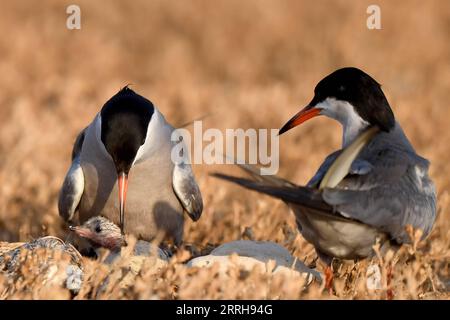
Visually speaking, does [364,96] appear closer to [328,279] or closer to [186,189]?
[328,279]

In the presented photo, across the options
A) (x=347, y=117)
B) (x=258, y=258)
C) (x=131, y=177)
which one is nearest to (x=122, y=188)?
(x=131, y=177)

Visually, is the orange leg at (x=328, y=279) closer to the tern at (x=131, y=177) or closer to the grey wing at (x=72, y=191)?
the tern at (x=131, y=177)

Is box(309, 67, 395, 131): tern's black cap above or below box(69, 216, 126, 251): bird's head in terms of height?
above

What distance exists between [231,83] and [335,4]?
2086 mm

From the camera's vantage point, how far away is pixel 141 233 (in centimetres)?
520

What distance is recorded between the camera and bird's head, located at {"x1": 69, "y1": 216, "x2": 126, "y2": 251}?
4.89m

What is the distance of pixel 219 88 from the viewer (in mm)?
10039

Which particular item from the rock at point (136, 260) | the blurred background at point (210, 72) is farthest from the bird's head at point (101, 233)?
the blurred background at point (210, 72)

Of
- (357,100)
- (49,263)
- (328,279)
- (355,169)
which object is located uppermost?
(357,100)

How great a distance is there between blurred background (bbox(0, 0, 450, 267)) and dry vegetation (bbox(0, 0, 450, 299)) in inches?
0.7

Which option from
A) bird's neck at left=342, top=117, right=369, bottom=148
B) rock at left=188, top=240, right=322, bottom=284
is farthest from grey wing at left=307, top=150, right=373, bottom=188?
rock at left=188, top=240, right=322, bottom=284

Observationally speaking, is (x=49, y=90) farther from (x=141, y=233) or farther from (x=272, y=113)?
(x=141, y=233)

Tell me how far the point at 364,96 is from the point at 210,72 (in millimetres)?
6402

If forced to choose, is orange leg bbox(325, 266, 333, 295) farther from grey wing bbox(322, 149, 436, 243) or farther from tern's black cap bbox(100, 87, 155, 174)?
tern's black cap bbox(100, 87, 155, 174)
